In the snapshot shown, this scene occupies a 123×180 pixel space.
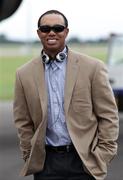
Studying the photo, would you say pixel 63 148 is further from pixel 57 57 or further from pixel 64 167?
pixel 57 57

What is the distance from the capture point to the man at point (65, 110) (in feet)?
12.1

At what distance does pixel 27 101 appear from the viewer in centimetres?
382

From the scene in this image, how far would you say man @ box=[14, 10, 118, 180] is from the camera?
3699 mm

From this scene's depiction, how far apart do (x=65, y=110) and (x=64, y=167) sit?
33 cm

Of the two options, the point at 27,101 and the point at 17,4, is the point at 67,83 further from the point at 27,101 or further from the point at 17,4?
the point at 17,4

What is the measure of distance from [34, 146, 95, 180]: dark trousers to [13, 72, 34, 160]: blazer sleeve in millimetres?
160

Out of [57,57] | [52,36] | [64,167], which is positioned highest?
[52,36]

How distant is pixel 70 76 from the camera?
3744mm

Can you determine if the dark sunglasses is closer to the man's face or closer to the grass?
the man's face

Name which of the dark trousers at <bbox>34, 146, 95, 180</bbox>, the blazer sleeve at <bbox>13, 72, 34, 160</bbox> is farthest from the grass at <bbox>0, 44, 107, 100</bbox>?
the dark trousers at <bbox>34, 146, 95, 180</bbox>

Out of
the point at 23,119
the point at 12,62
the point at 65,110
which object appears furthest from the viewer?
the point at 12,62

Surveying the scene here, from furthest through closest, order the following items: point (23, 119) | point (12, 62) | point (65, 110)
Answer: point (12, 62) → point (23, 119) → point (65, 110)

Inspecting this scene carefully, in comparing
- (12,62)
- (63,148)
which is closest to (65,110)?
(63,148)

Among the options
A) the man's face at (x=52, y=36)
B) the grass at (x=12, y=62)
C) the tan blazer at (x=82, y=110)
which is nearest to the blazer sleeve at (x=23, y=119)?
the tan blazer at (x=82, y=110)
